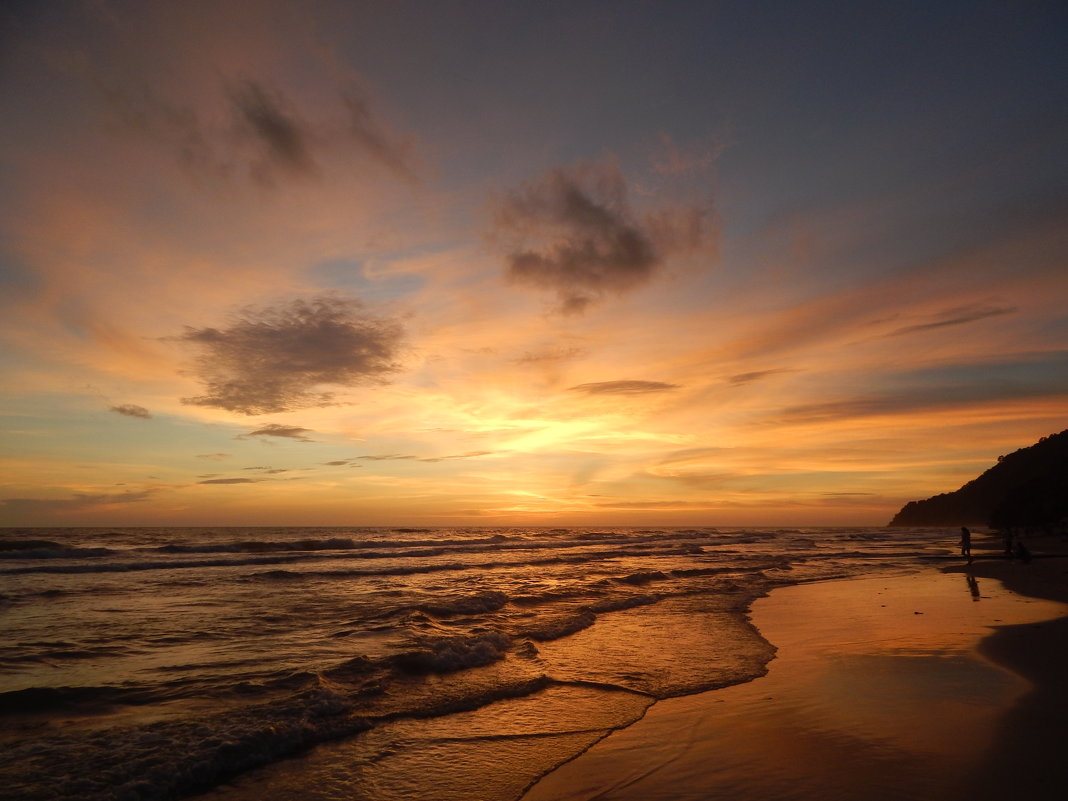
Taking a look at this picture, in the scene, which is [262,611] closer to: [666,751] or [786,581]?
[666,751]

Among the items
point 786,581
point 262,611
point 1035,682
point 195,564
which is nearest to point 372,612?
point 262,611

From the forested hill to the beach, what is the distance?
4827 centimetres

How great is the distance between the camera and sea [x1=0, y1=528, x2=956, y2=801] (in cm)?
689

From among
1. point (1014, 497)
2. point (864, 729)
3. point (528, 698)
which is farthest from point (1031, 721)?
point (1014, 497)

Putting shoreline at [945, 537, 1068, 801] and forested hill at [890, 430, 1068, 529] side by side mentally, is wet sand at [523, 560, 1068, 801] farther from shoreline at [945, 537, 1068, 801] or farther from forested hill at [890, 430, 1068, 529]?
forested hill at [890, 430, 1068, 529]

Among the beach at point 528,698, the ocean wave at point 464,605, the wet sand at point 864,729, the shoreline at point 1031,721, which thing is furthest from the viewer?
the ocean wave at point 464,605

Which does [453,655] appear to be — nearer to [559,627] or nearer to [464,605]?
[559,627]

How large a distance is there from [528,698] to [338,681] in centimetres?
356

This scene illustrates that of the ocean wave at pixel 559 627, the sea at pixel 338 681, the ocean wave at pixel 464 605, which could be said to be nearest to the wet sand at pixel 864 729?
the sea at pixel 338 681

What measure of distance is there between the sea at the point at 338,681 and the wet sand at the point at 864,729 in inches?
28.5

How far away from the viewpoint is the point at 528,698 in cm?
991

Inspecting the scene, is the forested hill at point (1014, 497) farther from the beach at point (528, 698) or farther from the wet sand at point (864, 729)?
the wet sand at point (864, 729)

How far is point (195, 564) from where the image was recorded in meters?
37.9

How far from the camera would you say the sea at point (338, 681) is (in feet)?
22.6
